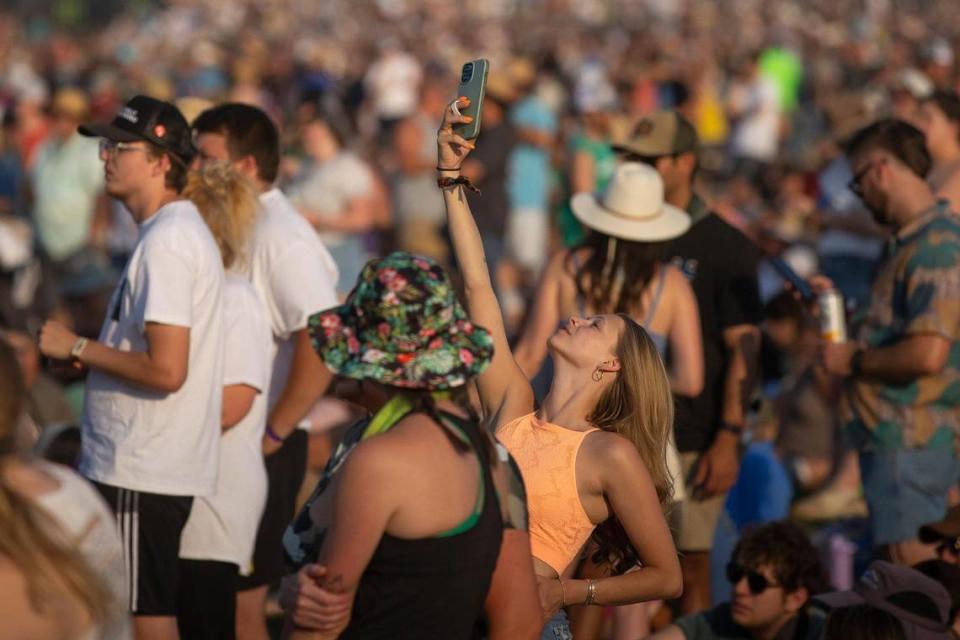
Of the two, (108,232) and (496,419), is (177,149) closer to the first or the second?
(496,419)

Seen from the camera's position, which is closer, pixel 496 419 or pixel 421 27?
pixel 496 419

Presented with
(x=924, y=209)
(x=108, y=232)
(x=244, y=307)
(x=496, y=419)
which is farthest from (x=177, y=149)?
(x=108, y=232)

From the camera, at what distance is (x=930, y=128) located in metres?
7.14

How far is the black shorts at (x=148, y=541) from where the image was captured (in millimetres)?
4562

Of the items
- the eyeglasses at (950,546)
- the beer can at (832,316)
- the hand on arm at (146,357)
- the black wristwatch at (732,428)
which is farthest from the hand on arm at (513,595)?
the beer can at (832,316)

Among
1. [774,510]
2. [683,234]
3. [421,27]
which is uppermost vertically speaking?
[421,27]

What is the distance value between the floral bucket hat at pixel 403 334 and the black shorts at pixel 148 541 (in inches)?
61.6

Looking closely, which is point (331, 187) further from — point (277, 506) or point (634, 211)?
point (277, 506)

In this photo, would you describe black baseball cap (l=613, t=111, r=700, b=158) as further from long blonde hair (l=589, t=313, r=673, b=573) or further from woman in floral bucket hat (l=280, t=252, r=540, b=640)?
woman in floral bucket hat (l=280, t=252, r=540, b=640)

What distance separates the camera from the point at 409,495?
3100 millimetres

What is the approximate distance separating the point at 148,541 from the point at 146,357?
53cm

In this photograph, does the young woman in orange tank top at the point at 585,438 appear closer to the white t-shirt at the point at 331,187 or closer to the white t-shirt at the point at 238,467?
the white t-shirt at the point at 238,467

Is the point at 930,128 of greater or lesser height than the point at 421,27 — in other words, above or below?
below

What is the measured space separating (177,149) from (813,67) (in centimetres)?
1958
